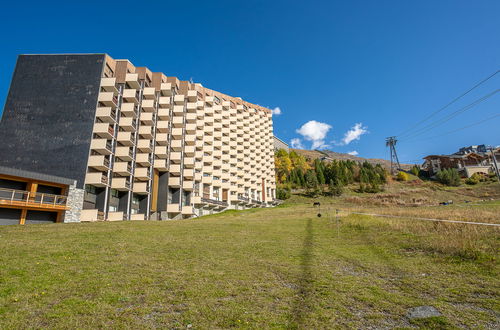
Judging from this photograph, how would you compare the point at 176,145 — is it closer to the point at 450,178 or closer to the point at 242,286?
the point at 242,286

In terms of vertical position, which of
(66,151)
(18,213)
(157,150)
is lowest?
(18,213)

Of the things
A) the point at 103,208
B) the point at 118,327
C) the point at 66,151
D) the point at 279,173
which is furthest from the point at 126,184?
the point at 279,173

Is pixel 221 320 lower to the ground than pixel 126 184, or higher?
lower

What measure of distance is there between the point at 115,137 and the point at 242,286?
41716mm

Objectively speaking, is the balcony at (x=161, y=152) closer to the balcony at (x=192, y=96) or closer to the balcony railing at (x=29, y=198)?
the balcony at (x=192, y=96)

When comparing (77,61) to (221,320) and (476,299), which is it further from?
(476,299)

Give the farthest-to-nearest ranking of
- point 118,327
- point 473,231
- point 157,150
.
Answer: point 157,150
point 473,231
point 118,327

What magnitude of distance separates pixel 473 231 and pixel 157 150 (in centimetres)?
4772

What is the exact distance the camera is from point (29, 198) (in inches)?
1174

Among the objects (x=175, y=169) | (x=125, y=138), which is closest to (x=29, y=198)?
(x=125, y=138)

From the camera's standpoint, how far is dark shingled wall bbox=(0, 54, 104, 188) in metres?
36.6

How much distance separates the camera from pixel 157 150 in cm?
5091

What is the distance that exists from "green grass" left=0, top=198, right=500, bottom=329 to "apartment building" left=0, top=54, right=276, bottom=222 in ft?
88.4

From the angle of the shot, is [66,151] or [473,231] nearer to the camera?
[473,231]
